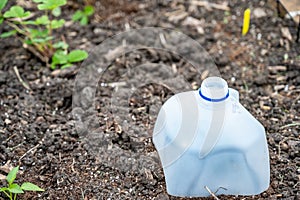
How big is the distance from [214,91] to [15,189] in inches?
30.5

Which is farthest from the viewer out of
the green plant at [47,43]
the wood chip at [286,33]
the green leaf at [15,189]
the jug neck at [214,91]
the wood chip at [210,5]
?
the wood chip at [210,5]

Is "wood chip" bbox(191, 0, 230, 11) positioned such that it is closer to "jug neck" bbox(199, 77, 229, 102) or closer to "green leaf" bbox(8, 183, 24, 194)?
"jug neck" bbox(199, 77, 229, 102)

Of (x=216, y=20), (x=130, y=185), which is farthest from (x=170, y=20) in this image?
(x=130, y=185)

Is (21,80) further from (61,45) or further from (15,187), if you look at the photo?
(15,187)

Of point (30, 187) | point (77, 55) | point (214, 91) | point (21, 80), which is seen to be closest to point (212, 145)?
point (214, 91)

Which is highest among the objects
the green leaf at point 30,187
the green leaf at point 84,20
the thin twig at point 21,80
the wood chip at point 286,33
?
the green leaf at point 84,20

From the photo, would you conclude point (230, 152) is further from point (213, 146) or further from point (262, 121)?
point (262, 121)

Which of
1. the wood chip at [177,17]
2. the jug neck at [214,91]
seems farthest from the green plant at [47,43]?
the jug neck at [214,91]

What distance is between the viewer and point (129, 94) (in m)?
2.34

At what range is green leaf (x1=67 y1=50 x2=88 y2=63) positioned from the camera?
244cm

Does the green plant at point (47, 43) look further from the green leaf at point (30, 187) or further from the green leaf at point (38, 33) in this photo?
the green leaf at point (30, 187)

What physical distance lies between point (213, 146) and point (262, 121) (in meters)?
0.53

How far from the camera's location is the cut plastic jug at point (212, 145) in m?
1.73

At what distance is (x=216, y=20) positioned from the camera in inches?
109
